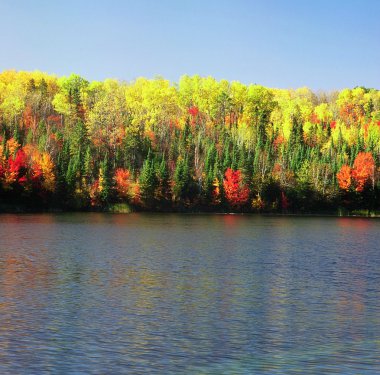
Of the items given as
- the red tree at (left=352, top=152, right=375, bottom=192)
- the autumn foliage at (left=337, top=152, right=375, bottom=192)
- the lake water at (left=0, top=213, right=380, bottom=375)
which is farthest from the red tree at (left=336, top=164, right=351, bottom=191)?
the lake water at (left=0, top=213, right=380, bottom=375)

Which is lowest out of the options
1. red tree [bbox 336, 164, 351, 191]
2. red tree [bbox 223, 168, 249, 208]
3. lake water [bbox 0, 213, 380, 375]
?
lake water [bbox 0, 213, 380, 375]

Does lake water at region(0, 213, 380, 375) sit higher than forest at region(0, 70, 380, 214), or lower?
lower

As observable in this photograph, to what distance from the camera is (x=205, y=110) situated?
196m

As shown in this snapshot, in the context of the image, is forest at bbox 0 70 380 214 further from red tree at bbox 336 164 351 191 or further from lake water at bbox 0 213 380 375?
lake water at bbox 0 213 380 375

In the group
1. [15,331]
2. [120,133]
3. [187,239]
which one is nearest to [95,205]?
[120,133]

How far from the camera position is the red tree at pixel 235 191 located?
140000 mm

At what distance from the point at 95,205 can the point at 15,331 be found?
11090 cm

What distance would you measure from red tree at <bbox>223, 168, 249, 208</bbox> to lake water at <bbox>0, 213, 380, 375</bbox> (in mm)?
88117

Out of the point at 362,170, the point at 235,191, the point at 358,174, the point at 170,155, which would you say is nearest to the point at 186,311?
the point at 235,191

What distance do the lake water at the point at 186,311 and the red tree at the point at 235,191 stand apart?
289 feet

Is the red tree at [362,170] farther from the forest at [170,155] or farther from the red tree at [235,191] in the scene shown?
the red tree at [235,191]

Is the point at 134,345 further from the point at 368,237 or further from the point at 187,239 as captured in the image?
the point at 368,237

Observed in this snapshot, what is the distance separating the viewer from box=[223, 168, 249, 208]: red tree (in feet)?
459

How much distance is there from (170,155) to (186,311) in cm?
13622
